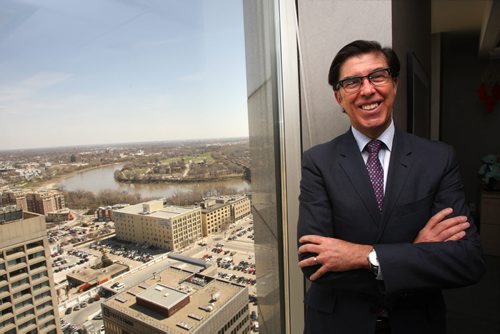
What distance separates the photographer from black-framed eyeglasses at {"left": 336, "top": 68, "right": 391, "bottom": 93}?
1.04m

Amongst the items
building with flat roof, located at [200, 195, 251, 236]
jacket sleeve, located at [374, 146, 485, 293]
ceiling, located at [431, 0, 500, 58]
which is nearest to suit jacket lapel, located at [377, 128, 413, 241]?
jacket sleeve, located at [374, 146, 485, 293]

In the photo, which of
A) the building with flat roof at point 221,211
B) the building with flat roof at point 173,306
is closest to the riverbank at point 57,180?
the building with flat roof at point 173,306

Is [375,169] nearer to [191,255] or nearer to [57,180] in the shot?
[191,255]

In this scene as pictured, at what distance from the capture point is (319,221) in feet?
3.35

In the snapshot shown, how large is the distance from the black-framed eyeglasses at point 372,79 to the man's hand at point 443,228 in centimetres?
44

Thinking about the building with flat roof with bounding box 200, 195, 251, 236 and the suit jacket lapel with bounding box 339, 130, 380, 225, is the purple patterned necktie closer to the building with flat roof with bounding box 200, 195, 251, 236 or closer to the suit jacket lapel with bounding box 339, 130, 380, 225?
the suit jacket lapel with bounding box 339, 130, 380, 225

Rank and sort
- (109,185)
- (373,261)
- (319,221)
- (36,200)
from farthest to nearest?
(319,221) → (373,261) → (109,185) → (36,200)

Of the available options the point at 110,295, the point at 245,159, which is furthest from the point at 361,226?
the point at 110,295

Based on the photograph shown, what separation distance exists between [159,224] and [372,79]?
80cm

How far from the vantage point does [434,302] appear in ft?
3.35

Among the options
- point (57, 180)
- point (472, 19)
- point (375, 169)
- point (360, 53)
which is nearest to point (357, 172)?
point (375, 169)

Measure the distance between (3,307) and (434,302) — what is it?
1.14m

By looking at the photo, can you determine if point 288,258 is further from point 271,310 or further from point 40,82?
point 40,82

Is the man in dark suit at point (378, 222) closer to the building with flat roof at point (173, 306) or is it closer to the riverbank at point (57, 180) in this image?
the building with flat roof at point (173, 306)
